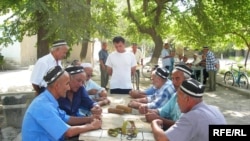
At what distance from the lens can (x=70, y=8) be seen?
7.91m

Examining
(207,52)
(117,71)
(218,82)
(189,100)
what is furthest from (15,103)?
(218,82)

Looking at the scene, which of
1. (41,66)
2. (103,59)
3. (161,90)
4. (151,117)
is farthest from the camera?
(103,59)

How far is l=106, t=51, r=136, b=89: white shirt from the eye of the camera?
6.19 metres

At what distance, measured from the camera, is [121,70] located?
6.21 metres

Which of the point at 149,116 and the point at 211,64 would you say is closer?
the point at 149,116

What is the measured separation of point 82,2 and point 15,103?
9.08 feet

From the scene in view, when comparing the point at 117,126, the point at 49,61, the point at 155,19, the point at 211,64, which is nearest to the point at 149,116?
the point at 117,126

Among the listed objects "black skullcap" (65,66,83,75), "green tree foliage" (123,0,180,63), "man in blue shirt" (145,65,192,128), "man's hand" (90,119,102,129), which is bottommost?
"man's hand" (90,119,102,129)

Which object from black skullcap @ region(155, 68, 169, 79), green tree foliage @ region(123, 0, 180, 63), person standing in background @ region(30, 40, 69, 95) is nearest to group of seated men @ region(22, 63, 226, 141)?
black skullcap @ region(155, 68, 169, 79)

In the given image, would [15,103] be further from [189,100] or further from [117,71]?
[189,100]

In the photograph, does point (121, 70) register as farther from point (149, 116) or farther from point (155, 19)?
point (155, 19)

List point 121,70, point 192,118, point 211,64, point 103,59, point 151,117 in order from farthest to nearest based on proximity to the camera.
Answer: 1. point 211,64
2. point 103,59
3. point 121,70
4. point 151,117
5. point 192,118

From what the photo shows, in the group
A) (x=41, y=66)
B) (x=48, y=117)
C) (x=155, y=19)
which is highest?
(x=155, y=19)

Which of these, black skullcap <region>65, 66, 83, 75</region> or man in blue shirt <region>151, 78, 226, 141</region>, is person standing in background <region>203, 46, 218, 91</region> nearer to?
black skullcap <region>65, 66, 83, 75</region>
